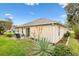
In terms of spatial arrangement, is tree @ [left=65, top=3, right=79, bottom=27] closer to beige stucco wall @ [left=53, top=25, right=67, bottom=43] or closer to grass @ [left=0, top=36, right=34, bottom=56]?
beige stucco wall @ [left=53, top=25, right=67, bottom=43]

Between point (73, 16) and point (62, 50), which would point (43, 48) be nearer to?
point (62, 50)

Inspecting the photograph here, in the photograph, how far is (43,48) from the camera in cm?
140

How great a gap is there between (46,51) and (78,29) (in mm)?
365

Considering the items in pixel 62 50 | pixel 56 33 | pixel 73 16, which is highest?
pixel 73 16

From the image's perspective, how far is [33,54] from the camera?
1.41m

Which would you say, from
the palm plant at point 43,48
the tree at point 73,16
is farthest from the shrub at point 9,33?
the tree at point 73,16

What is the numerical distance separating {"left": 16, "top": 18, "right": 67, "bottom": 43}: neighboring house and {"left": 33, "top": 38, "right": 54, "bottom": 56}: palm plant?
0.04 metres

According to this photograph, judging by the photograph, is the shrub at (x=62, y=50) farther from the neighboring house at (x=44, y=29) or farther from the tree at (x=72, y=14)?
the tree at (x=72, y=14)

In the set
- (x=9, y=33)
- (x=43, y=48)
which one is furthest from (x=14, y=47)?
(x=43, y=48)

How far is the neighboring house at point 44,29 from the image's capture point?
1.42 metres

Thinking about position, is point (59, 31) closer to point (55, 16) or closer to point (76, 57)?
point (55, 16)

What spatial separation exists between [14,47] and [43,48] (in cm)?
27

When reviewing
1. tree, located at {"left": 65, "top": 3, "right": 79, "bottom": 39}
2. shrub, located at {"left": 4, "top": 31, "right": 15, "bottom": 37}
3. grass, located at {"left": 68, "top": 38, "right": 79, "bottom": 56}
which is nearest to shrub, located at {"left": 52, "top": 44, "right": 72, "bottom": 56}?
grass, located at {"left": 68, "top": 38, "right": 79, "bottom": 56}

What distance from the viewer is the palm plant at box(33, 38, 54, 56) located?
1.40 meters
